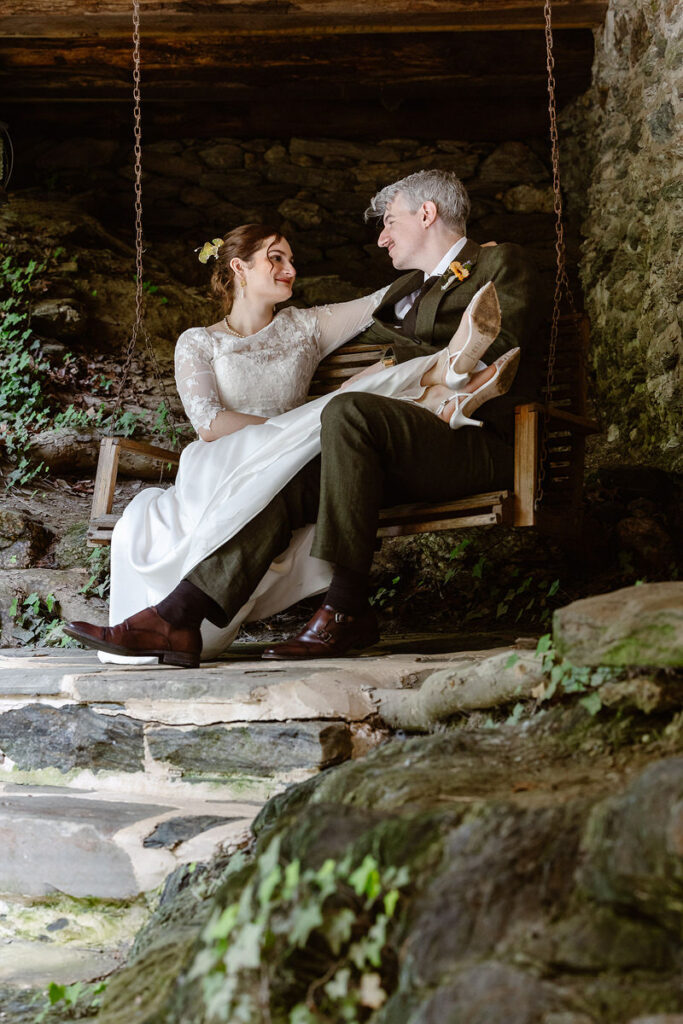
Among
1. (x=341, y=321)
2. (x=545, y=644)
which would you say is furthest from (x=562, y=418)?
(x=545, y=644)

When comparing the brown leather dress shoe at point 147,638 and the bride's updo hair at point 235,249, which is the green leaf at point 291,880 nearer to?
the brown leather dress shoe at point 147,638

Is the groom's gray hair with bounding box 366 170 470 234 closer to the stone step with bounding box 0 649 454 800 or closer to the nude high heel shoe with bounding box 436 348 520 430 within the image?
the nude high heel shoe with bounding box 436 348 520 430

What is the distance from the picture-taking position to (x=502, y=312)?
10.8 ft

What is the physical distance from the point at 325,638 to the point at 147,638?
21.0 inches

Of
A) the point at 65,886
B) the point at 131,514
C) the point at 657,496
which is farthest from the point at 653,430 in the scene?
the point at 65,886

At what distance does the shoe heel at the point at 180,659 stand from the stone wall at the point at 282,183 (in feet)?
13.4

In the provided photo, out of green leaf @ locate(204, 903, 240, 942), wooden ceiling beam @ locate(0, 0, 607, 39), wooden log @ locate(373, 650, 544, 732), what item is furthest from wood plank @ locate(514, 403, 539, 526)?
wooden ceiling beam @ locate(0, 0, 607, 39)

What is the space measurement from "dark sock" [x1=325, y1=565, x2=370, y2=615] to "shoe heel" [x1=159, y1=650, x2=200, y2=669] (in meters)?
0.44

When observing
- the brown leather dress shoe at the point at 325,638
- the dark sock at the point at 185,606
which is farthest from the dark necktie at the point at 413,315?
the dark sock at the point at 185,606

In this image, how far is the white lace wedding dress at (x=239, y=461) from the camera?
121 inches

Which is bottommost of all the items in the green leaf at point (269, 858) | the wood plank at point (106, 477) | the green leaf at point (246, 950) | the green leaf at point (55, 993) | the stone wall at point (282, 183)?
the green leaf at point (55, 993)

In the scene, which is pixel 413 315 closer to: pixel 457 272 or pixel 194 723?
pixel 457 272

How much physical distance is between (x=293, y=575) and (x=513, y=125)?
4.41 meters

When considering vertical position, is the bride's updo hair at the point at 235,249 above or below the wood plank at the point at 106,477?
above
